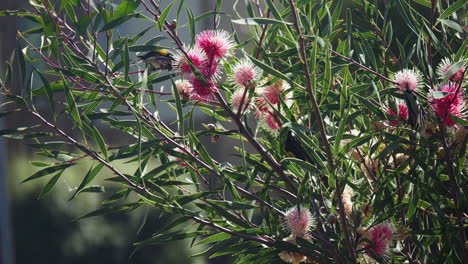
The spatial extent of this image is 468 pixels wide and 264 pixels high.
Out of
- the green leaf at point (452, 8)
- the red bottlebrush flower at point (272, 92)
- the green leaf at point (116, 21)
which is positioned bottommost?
the red bottlebrush flower at point (272, 92)

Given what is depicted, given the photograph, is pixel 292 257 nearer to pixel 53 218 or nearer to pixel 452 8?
pixel 452 8

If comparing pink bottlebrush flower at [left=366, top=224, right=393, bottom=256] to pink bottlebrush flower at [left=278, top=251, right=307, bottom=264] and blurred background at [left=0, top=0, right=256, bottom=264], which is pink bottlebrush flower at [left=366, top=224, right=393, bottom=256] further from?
blurred background at [left=0, top=0, right=256, bottom=264]

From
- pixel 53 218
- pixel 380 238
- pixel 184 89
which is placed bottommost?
pixel 380 238

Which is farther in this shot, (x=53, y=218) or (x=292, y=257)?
(x=53, y=218)

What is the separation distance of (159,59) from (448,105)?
0.16 metres

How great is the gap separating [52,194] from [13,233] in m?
0.12

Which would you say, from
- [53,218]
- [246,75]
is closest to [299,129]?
[246,75]

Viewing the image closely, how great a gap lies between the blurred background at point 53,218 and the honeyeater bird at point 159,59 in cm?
72

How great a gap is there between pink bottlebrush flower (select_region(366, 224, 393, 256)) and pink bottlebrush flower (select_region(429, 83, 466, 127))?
0.06 meters

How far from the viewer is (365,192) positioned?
13.0 inches

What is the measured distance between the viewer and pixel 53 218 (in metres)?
1.28

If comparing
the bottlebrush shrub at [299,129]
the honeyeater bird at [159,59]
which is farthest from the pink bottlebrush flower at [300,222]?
the honeyeater bird at [159,59]

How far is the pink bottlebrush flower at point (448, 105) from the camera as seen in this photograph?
0.27m

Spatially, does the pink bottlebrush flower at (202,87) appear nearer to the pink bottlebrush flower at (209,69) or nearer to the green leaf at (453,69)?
the pink bottlebrush flower at (209,69)
